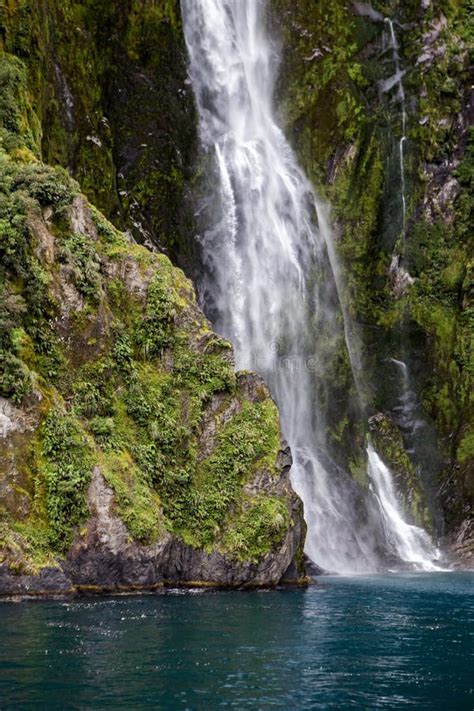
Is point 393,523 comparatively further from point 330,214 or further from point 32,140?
point 32,140

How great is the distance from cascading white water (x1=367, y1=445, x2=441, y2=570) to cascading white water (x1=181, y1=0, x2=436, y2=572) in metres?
0.42

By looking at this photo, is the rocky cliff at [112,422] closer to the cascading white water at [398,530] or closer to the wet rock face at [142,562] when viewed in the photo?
the wet rock face at [142,562]

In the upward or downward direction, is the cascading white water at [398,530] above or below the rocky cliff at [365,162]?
below

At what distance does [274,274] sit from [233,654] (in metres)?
25.5

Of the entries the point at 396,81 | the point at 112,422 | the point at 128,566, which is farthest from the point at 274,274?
the point at 128,566

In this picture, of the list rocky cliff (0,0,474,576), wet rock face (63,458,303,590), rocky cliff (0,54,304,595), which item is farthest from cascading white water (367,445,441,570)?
wet rock face (63,458,303,590)

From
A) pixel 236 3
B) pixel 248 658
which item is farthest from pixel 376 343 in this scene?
pixel 248 658

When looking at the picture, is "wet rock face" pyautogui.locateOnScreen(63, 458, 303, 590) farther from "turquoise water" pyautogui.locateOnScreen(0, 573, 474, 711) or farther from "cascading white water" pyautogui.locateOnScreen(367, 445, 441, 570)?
"cascading white water" pyautogui.locateOnScreen(367, 445, 441, 570)

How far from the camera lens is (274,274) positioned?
38.6 meters

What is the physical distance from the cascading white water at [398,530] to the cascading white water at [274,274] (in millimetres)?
425

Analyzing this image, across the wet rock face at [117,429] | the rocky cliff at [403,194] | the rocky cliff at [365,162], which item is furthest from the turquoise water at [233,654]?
the rocky cliff at [403,194]

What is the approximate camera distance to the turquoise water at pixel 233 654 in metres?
12.0

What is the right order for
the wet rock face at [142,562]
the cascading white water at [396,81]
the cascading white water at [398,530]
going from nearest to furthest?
the wet rock face at [142,562]
the cascading white water at [398,530]
the cascading white water at [396,81]

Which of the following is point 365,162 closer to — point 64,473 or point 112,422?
point 112,422
